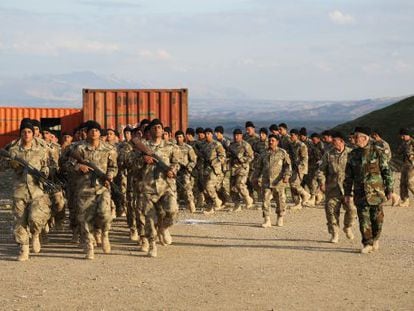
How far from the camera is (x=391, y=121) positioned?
37375 millimetres

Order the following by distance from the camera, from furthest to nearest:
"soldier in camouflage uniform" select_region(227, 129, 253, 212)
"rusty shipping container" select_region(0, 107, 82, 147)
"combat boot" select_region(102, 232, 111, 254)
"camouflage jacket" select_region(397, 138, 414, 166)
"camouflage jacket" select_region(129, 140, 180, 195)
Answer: "rusty shipping container" select_region(0, 107, 82, 147) → "camouflage jacket" select_region(397, 138, 414, 166) → "soldier in camouflage uniform" select_region(227, 129, 253, 212) → "combat boot" select_region(102, 232, 111, 254) → "camouflage jacket" select_region(129, 140, 180, 195)

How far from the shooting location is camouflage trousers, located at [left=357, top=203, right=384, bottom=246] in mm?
10289

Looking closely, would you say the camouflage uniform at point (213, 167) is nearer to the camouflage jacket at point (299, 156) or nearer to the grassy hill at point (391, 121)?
the camouflage jacket at point (299, 156)

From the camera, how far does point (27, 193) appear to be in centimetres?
1009

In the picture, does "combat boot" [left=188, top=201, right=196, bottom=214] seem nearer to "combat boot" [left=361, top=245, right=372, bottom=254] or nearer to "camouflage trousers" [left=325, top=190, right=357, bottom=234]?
"camouflage trousers" [left=325, top=190, right=357, bottom=234]

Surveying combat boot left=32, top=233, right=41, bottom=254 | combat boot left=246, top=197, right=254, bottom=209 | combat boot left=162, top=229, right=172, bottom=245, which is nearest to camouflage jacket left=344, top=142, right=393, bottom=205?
combat boot left=162, top=229, right=172, bottom=245

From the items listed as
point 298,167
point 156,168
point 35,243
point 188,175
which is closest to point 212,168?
point 188,175

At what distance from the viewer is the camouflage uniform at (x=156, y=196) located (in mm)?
10266

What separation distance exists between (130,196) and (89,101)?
757 cm

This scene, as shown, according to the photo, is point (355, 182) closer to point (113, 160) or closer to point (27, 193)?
point (113, 160)

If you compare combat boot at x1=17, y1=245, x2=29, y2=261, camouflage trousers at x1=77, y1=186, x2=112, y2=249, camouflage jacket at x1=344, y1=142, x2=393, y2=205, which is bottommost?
combat boot at x1=17, y1=245, x2=29, y2=261

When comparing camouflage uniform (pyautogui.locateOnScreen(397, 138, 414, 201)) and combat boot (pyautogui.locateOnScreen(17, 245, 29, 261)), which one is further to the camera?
camouflage uniform (pyautogui.locateOnScreen(397, 138, 414, 201))

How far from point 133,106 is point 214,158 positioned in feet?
14.6

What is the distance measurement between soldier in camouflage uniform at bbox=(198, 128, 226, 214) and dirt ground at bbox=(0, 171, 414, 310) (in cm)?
279
